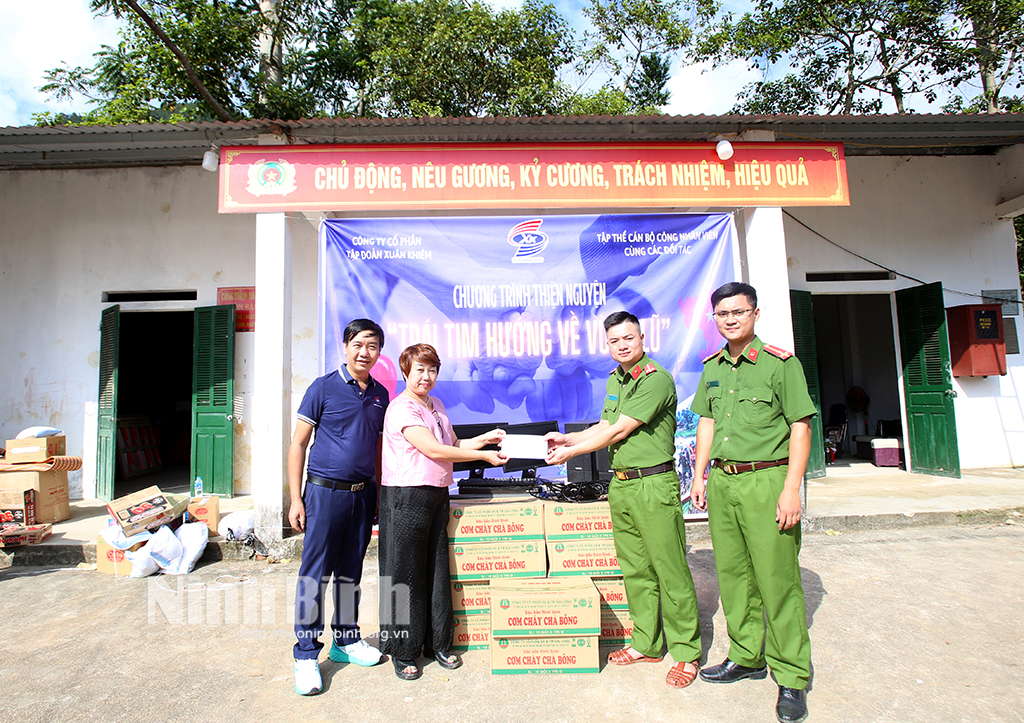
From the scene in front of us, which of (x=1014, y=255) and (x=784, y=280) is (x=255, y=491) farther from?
(x=1014, y=255)

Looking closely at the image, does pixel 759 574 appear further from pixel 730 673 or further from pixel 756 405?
pixel 756 405

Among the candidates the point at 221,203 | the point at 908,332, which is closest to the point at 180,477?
the point at 221,203

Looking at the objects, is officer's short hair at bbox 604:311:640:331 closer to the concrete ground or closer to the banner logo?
the concrete ground

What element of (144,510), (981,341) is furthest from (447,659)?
(981,341)

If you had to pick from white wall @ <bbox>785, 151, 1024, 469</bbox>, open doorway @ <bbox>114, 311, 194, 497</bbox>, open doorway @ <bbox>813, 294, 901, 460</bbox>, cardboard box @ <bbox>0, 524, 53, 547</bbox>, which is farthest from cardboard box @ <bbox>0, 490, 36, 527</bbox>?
open doorway @ <bbox>813, 294, 901, 460</bbox>

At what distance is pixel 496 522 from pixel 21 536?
13.8ft

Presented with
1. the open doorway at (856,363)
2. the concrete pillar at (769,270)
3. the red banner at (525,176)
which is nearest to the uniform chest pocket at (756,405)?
the concrete pillar at (769,270)

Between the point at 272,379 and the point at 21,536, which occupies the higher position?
the point at 272,379

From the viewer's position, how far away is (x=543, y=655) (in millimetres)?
2639

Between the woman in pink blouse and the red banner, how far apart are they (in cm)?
246

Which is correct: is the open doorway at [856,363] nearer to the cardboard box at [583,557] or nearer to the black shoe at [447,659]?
the cardboard box at [583,557]

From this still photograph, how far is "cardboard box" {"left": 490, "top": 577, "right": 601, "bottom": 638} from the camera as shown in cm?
262

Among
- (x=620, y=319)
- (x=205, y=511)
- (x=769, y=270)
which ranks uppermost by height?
(x=769, y=270)

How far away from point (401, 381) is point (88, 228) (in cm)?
480
